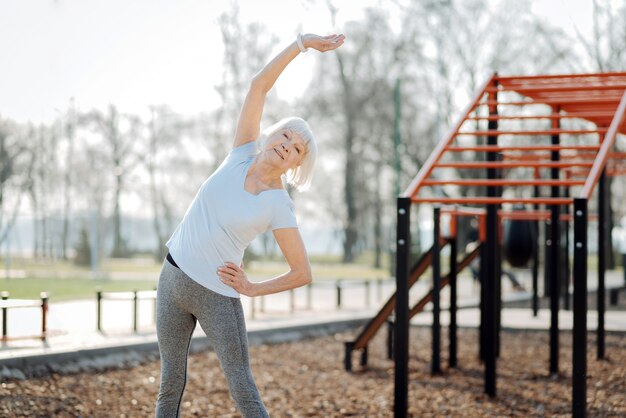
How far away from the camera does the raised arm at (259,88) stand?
11.6 feet

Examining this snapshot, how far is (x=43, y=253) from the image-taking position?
61.1 feet

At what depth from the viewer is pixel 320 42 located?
3.55m

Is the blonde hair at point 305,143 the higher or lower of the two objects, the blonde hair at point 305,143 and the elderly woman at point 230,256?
the higher

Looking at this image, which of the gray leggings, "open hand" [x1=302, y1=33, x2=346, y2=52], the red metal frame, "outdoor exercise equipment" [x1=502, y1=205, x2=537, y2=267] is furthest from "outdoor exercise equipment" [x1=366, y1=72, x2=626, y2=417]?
"outdoor exercise equipment" [x1=502, y1=205, x2=537, y2=267]

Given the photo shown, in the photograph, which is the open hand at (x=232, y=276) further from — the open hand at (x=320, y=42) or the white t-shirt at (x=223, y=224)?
the open hand at (x=320, y=42)

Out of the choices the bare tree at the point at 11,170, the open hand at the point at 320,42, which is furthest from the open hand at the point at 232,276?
the bare tree at the point at 11,170

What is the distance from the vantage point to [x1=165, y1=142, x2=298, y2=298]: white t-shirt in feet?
10.6

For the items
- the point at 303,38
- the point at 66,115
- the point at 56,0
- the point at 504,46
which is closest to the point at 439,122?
the point at 504,46

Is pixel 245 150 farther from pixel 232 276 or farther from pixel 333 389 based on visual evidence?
pixel 333 389

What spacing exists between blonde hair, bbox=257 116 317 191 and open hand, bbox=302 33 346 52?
0.37 m

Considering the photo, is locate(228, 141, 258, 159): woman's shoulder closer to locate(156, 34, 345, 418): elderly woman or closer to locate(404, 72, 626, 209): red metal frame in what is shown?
locate(156, 34, 345, 418): elderly woman

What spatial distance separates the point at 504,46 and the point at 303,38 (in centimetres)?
2535

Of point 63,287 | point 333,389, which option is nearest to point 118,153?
point 63,287

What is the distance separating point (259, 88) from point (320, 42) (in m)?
0.31
